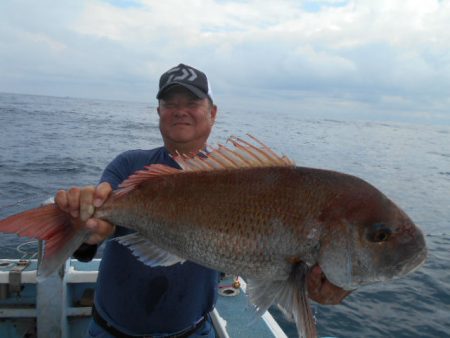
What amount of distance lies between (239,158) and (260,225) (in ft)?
1.44

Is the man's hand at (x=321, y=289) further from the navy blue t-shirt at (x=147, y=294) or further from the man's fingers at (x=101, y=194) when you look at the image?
the man's fingers at (x=101, y=194)

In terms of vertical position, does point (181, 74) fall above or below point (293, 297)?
above

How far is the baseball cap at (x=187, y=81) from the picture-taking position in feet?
11.1

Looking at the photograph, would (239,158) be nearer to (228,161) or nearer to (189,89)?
(228,161)

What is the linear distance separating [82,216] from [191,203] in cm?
68

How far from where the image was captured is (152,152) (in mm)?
3393

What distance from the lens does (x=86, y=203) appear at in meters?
2.46

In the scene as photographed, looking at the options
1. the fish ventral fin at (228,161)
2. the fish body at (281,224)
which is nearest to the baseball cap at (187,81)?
the fish ventral fin at (228,161)

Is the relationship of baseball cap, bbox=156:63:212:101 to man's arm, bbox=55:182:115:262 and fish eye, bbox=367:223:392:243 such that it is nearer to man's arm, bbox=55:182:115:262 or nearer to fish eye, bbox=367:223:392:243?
→ man's arm, bbox=55:182:115:262

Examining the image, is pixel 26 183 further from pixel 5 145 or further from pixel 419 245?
pixel 419 245

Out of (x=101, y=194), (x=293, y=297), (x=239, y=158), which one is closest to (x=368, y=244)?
(x=293, y=297)

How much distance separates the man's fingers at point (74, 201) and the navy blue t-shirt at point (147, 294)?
1.89ft

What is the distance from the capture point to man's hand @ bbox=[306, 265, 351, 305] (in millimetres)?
2232

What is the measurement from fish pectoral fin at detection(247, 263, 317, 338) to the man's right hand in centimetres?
103
